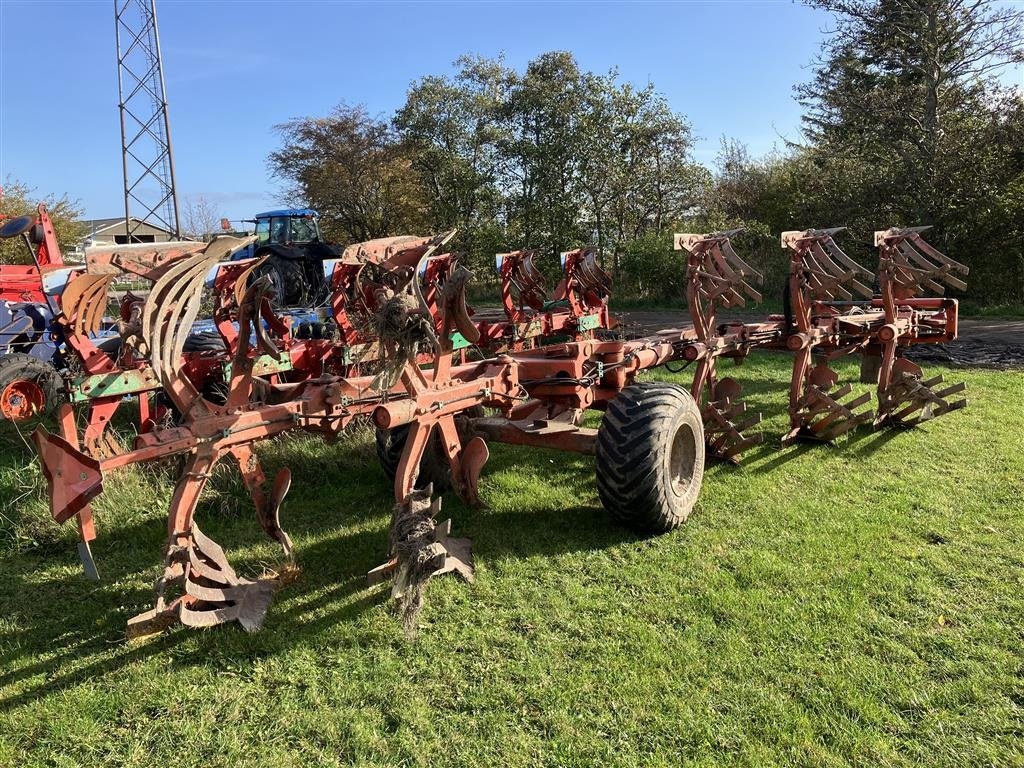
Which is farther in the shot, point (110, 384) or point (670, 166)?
point (670, 166)

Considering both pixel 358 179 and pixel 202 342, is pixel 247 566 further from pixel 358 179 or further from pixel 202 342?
pixel 358 179

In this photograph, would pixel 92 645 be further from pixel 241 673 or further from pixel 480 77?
pixel 480 77

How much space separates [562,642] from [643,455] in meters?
1.15

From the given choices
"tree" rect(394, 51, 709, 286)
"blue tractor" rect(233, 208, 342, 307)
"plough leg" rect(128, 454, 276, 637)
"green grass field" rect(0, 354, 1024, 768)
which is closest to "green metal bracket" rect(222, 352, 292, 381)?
"green grass field" rect(0, 354, 1024, 768)

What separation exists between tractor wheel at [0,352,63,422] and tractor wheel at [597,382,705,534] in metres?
5.20

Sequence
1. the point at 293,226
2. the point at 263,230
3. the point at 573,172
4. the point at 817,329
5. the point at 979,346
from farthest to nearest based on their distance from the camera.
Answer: the point at 573,172 < the point at 263,230 < the point at 293,226 < the point at 979,346 < the point at 817,329

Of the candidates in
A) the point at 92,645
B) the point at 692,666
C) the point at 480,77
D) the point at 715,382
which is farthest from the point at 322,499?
the point at 480,77

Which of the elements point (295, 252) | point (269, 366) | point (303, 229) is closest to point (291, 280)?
point (295, 252)

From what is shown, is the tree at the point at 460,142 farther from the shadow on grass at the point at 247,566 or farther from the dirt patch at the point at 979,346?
the shadow on grass at the point at 247,566

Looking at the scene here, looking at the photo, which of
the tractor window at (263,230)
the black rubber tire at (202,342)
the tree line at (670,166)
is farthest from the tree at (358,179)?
the black rubber tire at (202,342)

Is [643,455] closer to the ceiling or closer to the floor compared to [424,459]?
closer to the ceiling

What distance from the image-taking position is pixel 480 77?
23672 mm

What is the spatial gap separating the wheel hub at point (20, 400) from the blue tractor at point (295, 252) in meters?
5.13

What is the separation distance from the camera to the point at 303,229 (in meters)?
14.8
